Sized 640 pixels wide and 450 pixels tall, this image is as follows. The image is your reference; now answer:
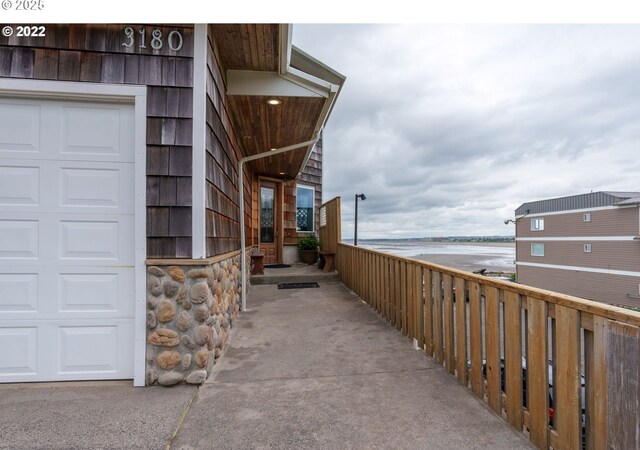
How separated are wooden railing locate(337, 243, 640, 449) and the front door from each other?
18.5 ft

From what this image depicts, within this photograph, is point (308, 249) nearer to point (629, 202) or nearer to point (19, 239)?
point (19, 239)

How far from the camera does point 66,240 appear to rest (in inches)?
87.5

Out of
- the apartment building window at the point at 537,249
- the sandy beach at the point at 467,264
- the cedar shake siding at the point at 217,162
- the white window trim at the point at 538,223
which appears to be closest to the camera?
the cedar shake siding at the point at 217,162

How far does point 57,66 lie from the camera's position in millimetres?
2148

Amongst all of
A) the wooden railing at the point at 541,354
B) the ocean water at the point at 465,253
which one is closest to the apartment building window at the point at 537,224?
the ocean water at the point at 465,253

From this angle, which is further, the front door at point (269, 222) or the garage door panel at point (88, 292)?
the front door at point (269, 222)

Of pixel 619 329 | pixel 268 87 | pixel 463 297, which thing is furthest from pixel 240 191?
pixel 619 329

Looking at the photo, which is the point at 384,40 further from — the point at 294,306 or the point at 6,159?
the point at 6,159

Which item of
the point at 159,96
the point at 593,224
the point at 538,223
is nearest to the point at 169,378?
the point at 159,96

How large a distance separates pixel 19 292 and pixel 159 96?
169 cm

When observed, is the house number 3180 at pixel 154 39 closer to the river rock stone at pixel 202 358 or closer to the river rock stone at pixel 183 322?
the river rock stone at pixel 183 322

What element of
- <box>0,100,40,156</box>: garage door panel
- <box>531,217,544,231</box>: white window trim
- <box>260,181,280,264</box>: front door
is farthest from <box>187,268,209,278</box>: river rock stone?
<box>531,217,544,231</box>: white window trim

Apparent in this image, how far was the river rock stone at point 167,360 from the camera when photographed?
2.18m

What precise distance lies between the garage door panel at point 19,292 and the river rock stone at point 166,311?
87 cm
